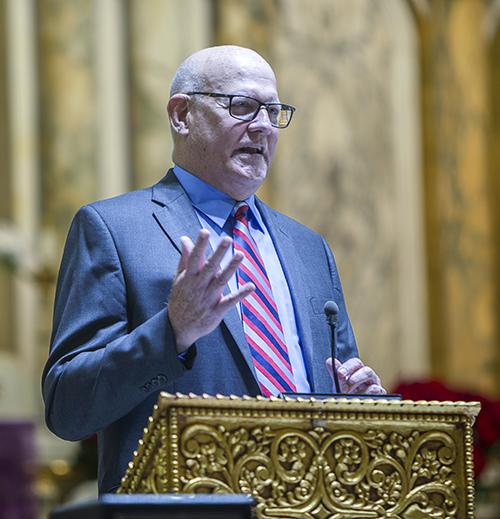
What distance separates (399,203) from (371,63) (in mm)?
1214

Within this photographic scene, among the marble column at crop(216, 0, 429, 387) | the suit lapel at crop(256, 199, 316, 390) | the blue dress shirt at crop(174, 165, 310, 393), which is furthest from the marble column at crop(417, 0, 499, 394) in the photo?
the blue dress shirt at crop(174, 165, 310, 393)

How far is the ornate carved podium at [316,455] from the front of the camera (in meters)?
1.96

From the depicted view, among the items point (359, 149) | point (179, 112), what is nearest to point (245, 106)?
point (179, 112)

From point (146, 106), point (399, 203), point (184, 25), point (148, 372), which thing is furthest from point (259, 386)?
point (399, 203)

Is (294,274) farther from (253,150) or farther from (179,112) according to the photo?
(179,112)

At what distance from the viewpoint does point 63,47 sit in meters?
6.07

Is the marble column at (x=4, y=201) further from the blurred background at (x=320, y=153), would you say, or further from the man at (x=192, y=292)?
the man at (x=192, y=292)

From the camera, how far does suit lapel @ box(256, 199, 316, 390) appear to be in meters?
2.60

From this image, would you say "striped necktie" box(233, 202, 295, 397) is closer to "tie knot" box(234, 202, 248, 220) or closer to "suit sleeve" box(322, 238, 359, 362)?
"tie knot" box(234, 202, 248, 220)

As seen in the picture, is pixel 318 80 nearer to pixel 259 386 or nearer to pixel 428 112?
pixel 428 112

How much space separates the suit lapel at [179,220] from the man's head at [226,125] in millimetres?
90

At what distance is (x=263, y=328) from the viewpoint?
8.27 ft

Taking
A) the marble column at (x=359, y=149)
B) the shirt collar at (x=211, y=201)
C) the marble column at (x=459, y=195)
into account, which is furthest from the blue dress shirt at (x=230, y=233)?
the marble column at (x=459, y=195)

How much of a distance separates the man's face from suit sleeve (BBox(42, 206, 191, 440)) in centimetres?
37
